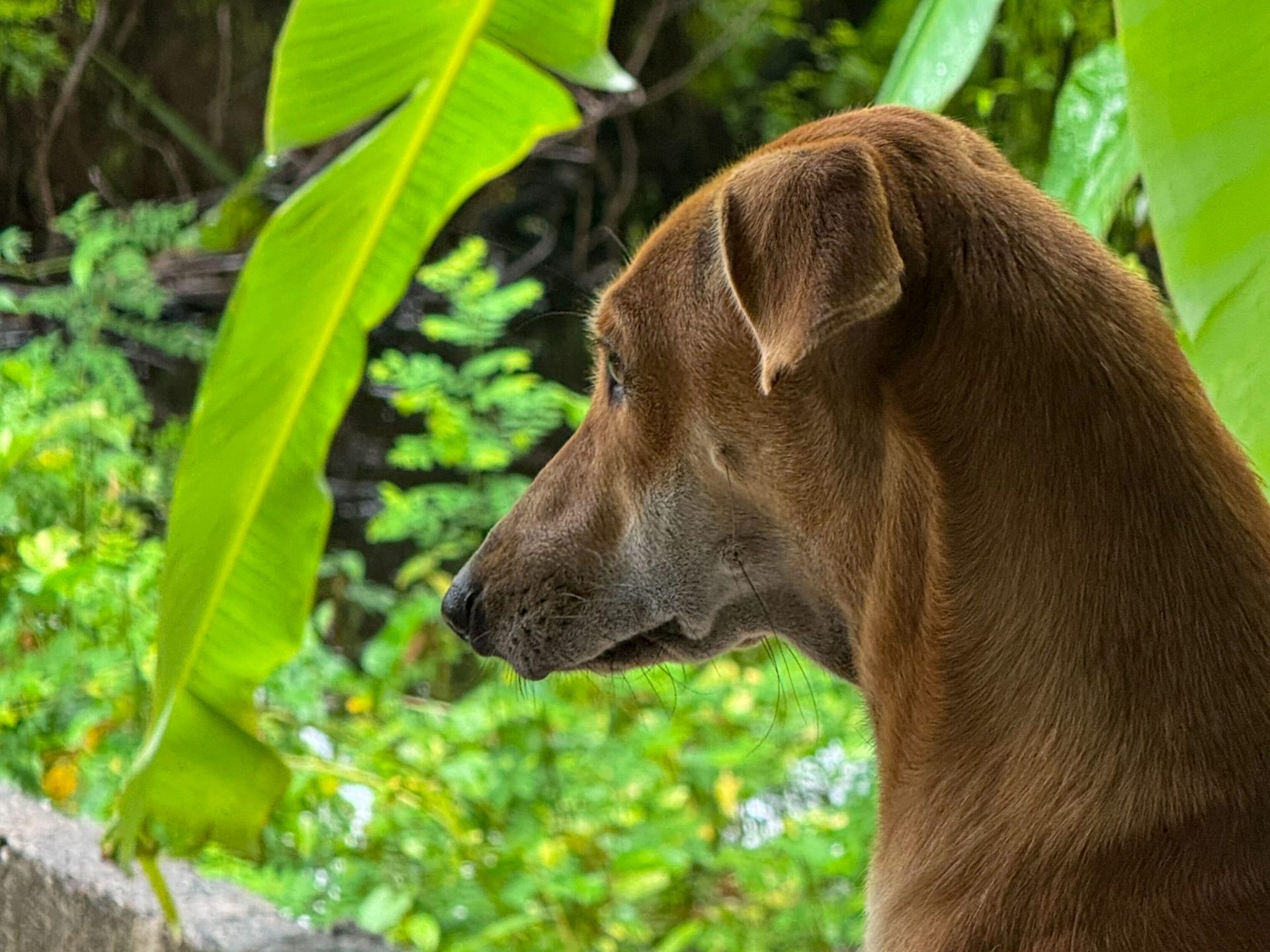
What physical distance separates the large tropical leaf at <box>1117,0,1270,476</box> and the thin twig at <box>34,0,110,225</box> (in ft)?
11.4

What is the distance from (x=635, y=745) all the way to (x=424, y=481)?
6.92 feet

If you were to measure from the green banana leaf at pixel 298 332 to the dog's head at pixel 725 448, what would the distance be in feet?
0.79

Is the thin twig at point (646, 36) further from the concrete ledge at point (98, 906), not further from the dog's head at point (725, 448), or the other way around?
the dog's head at point (725, 448)

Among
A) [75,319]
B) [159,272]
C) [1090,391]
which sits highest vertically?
[1090,391]

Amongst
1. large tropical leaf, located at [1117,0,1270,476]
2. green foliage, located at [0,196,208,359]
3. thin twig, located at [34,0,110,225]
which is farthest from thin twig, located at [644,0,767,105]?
large tropical leaf, located at [1117,0,1270,476]

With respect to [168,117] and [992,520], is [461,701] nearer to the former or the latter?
[992,520]

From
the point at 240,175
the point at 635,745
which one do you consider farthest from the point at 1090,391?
the point at 240,175

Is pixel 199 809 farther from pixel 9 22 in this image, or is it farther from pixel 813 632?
pixel 9 22

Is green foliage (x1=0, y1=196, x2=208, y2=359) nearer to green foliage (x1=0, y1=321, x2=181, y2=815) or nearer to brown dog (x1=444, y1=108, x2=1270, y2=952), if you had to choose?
green foliage (x1=0, y1=321, x2=181, y2=815)

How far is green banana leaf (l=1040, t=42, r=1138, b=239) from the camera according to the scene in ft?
4.33

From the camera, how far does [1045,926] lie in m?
0.91

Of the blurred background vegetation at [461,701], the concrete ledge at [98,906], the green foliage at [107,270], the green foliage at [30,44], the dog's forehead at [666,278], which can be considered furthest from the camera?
the green foliage at [30,44]

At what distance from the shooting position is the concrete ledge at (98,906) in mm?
1601

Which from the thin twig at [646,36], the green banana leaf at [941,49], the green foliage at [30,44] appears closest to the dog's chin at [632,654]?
the green banana leaf at [941,49]
